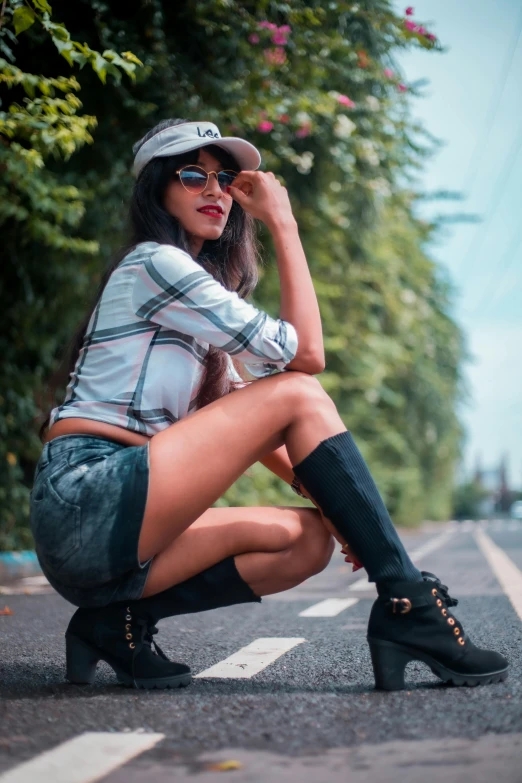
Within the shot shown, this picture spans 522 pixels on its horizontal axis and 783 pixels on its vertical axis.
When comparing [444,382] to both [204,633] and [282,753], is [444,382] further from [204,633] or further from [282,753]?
[282,753]

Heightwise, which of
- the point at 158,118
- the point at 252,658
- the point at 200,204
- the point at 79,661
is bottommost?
the point at 252,658

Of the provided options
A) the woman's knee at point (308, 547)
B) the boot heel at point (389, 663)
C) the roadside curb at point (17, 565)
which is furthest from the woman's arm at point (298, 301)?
the roadside curb at point (17, 565)

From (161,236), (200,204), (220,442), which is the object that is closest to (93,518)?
(220,442)

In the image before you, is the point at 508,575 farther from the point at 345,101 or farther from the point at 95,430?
the point at 95,430

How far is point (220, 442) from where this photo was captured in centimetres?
268

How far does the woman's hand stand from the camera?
299cm

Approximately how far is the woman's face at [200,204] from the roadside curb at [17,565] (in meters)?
5.16

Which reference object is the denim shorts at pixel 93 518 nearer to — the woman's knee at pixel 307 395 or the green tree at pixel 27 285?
the woman's knee at pixel 307 395

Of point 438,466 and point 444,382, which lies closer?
point 444,382

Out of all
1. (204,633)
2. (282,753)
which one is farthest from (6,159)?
(282,753)

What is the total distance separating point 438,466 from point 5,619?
24.9 meters

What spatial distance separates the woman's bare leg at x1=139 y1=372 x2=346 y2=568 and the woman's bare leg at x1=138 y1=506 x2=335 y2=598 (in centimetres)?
5

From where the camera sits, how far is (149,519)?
261 cm

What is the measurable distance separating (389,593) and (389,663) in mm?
176
